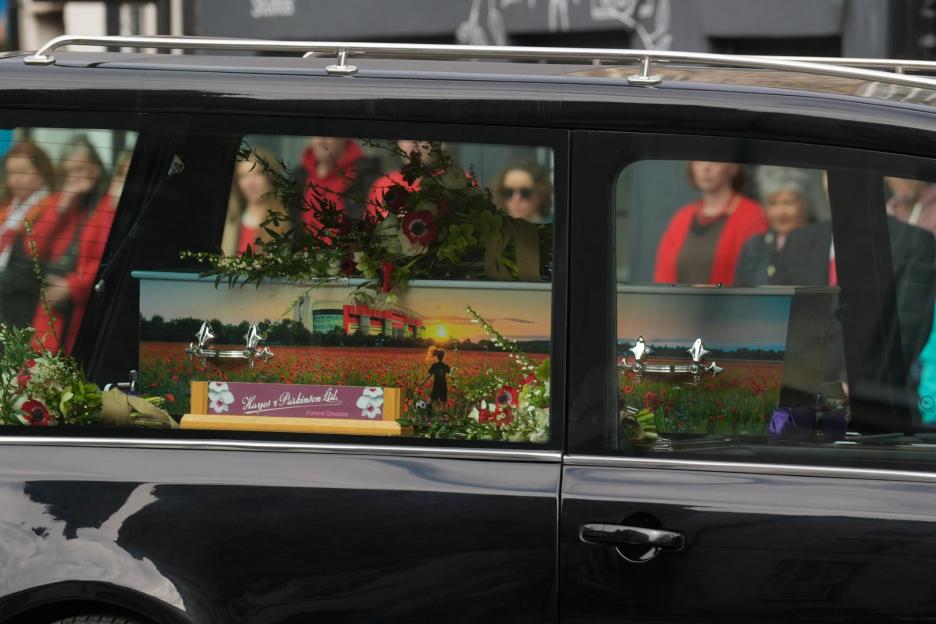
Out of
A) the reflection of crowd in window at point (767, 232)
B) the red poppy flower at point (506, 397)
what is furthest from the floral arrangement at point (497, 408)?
the reflection of crowd in window at point (767, 232)

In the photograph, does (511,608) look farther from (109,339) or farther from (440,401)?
(109,339)

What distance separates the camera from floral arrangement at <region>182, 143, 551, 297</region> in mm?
2830

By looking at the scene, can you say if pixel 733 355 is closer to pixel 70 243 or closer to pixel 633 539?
pixel 633 539

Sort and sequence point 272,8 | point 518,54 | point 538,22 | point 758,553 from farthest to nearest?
point 272,8
point 538,22
point 518,54
point 758,553

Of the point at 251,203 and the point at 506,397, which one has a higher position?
the point at 251,203

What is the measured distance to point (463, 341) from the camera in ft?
9.33

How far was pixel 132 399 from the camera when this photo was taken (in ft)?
9.52

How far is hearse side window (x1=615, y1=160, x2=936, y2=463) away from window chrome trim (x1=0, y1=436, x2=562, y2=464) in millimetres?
232

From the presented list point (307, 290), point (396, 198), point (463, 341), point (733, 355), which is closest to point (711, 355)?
point (733, 355)

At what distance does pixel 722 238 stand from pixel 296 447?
3.30ft

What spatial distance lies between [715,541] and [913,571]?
386 mm

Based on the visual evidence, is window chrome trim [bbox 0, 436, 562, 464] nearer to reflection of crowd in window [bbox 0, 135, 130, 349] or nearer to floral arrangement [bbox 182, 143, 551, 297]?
reflection of crowd in window [bbox 0, 135, 130, 349]

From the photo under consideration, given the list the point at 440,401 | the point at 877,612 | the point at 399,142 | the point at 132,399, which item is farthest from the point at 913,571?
the point at 132,399

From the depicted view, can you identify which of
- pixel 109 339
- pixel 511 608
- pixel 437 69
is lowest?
pixel 511 608
